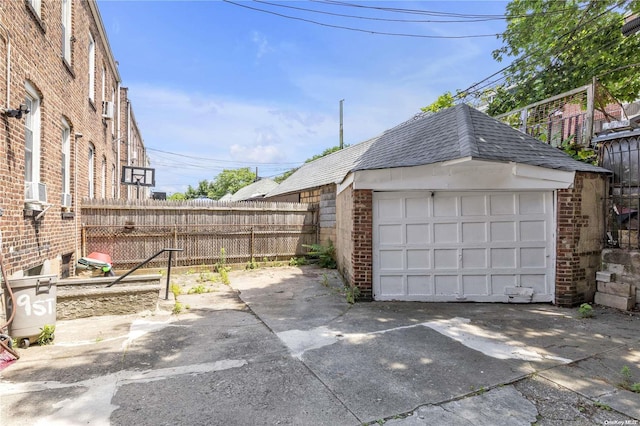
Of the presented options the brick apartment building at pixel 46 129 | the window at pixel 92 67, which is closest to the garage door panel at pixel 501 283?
the brick apartment building at pixel 46 129

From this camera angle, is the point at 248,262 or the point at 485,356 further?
the point at 248,262

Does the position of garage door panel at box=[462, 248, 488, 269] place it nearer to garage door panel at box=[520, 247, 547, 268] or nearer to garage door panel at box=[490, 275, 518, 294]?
garage door panel at box=[490, 275, 518, 294]

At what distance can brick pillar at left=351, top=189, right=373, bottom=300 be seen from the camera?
6324mm

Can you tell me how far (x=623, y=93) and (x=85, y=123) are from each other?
15.4 meters

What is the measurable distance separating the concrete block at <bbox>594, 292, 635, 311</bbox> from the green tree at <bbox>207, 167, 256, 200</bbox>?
50.7 meters

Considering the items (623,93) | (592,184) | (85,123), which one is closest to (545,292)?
(592,184)

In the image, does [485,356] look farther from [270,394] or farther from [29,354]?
[29,354]

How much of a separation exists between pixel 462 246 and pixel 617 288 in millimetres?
2619

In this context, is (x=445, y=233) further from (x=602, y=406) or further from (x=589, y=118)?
(x=589, y=118)

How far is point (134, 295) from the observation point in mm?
5496

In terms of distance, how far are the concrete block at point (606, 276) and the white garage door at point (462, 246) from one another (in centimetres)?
84

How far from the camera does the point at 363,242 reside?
634cm

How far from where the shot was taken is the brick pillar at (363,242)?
20.7 ft

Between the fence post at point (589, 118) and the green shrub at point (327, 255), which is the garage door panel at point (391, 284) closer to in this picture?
the green shrub at point (327, 255)
